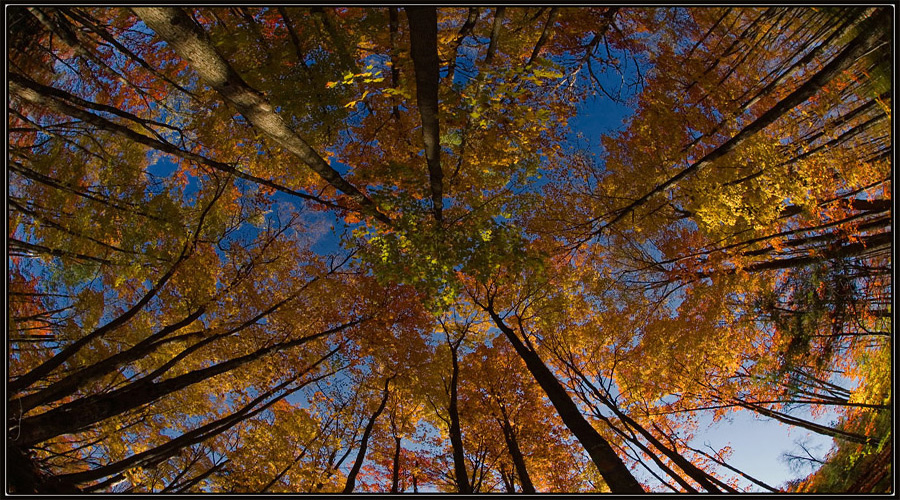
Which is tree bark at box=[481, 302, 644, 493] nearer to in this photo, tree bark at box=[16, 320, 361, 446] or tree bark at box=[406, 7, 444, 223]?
tree bark at box=[406, 7, 444, 223]

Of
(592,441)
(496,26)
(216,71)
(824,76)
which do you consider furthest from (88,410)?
(824,76)

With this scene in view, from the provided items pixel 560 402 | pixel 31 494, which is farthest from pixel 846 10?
pixel 31 494

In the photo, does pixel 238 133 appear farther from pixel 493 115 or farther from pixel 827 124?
pixel 827 124

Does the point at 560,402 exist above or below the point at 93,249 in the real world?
below

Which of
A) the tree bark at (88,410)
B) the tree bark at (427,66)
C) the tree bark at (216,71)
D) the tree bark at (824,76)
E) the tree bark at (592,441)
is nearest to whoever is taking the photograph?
the tree bark at (216,71)

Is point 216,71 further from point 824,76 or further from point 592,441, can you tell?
point 824,76

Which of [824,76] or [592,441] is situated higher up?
[824,76]

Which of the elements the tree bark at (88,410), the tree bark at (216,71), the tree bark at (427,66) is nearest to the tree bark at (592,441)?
the tree bark at (427,66)

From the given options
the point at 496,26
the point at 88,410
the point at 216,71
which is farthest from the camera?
the point at 88,410

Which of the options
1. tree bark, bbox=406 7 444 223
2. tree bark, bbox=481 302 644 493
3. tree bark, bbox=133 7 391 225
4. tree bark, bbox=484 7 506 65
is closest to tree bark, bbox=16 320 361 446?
tree bark, bbox=133 7 391 225

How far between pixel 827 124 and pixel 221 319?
45.6 feet

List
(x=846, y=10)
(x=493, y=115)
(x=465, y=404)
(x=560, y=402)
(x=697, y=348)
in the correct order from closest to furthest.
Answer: (x=846, y=10), (x=493, y=115), (x=560, y=402), (x=697, y=348), (x=465, y=404)

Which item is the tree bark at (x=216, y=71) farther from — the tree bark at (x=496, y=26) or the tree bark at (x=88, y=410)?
the tree bark at (x=88, y=410)

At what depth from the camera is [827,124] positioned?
716cm
